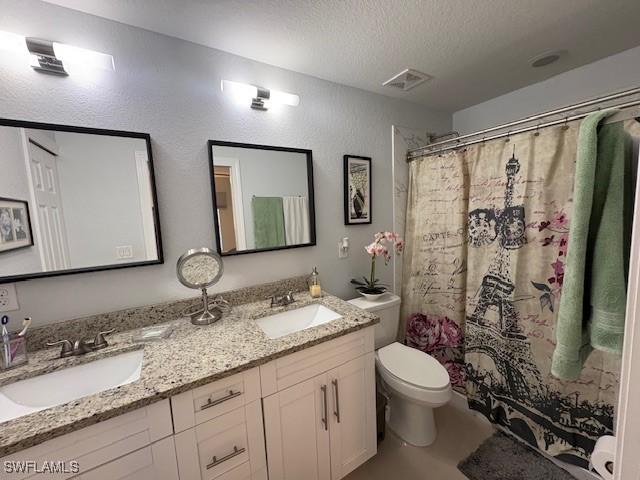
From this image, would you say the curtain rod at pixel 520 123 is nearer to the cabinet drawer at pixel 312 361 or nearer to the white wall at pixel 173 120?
the white wall at pixel 173 120

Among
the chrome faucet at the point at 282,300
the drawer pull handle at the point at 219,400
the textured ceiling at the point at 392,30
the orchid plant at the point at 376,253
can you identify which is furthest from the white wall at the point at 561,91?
the drawer pull handle at the point at 219,400

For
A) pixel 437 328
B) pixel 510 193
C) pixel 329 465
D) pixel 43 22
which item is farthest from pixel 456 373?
pixel 43 22

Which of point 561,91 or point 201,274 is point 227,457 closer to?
point 201,274

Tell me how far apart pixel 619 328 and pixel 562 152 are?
1.05 metres

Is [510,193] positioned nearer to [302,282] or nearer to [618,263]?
[618,263]

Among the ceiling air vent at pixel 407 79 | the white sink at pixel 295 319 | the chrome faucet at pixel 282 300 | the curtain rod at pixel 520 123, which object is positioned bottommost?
the white sink at pixel 295 319

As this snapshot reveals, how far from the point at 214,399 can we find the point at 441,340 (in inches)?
65.6

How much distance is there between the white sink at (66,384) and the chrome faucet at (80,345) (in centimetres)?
6

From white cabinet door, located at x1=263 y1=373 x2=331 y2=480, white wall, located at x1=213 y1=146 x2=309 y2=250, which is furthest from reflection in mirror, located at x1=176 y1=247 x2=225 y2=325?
white cabinet door, located at x1=263 y1=373 x2=331 y2=480

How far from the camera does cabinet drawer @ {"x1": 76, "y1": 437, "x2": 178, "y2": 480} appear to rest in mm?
764

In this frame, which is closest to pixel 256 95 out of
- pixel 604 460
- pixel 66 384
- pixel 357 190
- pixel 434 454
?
pixel 357 190

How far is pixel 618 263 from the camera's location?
0.67 metres

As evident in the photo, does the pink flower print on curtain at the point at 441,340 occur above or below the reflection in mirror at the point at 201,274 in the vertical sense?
below

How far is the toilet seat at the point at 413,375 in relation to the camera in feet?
4.42
